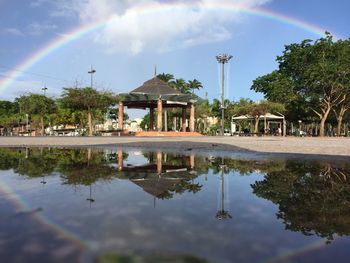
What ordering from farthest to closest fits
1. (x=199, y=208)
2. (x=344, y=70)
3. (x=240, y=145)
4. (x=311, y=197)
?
(x=344, y=70) → (x=240, y=145) → (x=311, y=197) → (x=199, y=208)

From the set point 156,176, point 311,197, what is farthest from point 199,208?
point 156,176

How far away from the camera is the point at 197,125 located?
86312mm

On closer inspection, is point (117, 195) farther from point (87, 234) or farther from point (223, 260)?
point (223, 260)

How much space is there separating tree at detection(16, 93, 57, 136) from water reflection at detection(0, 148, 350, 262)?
6356 centimetres

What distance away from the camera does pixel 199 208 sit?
480 cm

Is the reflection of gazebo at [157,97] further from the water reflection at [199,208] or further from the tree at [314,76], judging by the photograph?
the water reflection at [199,208]

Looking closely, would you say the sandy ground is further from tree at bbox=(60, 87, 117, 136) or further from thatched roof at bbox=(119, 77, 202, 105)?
tree at bbox=(60, 87, 117, 136)

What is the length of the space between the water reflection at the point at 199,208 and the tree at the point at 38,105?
6356 cm

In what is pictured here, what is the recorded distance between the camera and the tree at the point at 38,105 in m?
68.4

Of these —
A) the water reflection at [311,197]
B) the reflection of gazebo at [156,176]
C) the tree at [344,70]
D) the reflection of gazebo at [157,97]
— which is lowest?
the reflection of gazebo at [156,176]

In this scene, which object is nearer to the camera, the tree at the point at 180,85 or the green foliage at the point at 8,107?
the tree at the point at 180,85

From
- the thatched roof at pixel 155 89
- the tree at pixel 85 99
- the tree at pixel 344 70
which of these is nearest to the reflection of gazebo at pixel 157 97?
the thatched roof at pixel 155 89

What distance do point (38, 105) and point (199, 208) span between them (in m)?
68.7

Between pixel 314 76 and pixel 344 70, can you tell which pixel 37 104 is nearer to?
pixel 314 76
